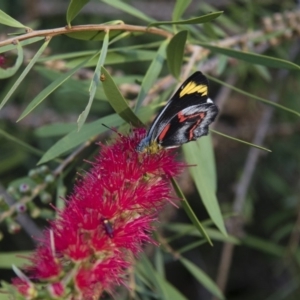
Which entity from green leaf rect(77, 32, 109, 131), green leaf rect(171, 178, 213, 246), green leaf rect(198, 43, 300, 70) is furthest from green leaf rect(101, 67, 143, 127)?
green leaf rect(198, 43, 300, 70)

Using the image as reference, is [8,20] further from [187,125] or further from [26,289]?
[26,289]

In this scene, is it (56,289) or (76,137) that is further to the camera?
(76,137)

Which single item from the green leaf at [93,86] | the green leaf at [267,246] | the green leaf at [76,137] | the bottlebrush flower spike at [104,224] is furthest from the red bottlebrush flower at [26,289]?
the green leaf at [267,246]

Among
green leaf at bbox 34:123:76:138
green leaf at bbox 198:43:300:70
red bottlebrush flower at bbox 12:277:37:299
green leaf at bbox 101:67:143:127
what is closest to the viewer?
red bottlebrush flower at bbox 12:277:37:299

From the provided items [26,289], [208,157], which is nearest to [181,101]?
[208,157]

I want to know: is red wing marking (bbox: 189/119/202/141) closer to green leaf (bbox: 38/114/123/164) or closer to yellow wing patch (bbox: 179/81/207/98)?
yellow wing patch (bbox: 179/81/207/98)

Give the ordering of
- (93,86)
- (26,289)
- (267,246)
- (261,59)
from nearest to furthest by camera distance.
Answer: (26,289) → (93,86) → (261,59) → (267,246)
